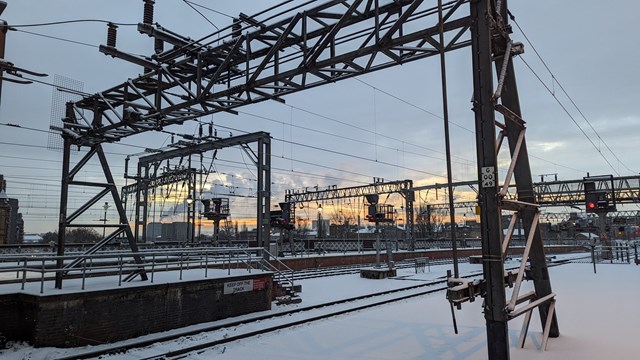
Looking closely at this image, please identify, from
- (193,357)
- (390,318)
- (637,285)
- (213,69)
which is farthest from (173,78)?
(637,285)

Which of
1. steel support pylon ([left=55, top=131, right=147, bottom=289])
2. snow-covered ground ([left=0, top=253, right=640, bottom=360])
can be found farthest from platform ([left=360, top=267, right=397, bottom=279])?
steel support pylon ([left=55, top=131, right=147, bottom=289])

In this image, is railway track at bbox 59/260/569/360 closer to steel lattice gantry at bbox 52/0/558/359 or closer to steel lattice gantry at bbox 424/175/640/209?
steel lattice gantry at bbox 52/0/558/359

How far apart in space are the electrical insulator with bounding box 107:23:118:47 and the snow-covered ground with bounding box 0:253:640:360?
292 inches

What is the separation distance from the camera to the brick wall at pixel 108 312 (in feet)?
29.7

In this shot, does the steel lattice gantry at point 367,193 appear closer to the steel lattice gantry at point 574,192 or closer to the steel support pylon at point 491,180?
the steel lattice gantry at point 574,192

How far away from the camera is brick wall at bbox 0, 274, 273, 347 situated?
9039 mm

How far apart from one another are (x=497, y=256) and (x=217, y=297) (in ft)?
27.5

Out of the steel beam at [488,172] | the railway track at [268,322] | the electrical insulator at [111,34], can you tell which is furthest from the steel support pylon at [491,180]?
the electrical insulator at [111,34]

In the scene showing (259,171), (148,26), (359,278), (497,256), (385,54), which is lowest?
(359,278)

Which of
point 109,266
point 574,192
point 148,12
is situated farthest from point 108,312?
point 574,192

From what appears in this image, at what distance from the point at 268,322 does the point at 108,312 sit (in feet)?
13.5

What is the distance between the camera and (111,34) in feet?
35.8

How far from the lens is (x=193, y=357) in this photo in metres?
8.52

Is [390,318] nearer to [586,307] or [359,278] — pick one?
[586,307]
